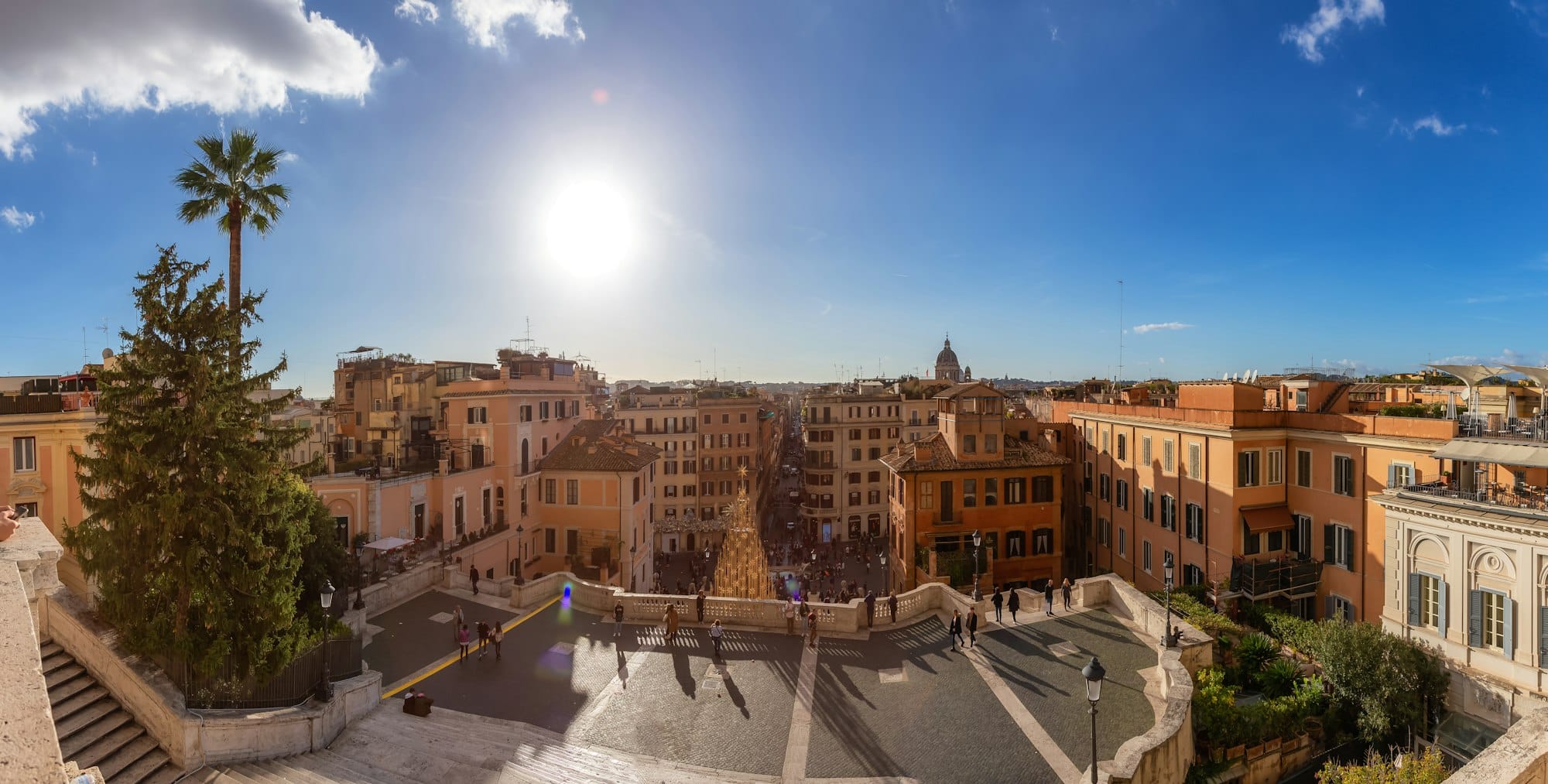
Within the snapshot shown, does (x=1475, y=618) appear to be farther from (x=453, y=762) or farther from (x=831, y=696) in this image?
(x=453, y=762)

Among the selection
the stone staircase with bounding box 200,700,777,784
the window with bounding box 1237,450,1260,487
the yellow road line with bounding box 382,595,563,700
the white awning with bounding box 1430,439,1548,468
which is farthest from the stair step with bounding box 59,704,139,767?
the window with bounding box 1237,450,1260,487

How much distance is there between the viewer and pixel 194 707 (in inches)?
516

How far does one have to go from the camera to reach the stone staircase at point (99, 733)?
11.8m

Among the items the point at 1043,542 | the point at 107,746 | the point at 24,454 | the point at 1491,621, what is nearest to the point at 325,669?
the point at 107,746

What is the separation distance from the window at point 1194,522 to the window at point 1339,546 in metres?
4.24

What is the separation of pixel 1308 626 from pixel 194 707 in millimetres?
29357

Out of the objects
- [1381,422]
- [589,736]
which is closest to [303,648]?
[589,736]

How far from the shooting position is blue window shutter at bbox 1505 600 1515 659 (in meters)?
17.9

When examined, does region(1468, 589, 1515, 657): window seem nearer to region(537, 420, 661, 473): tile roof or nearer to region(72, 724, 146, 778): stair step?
region(72, 724, 146, 778): stair step

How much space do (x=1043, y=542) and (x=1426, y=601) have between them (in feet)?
54.6

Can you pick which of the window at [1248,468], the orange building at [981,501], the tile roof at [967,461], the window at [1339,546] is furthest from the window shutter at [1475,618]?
the tile roof at [967,461]

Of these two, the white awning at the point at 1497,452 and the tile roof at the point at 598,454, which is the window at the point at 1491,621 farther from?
the tile roof at the point at 598,454

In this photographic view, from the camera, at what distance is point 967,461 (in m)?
35.4

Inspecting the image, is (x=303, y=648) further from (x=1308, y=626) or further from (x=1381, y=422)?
(x=1381, y=422)
